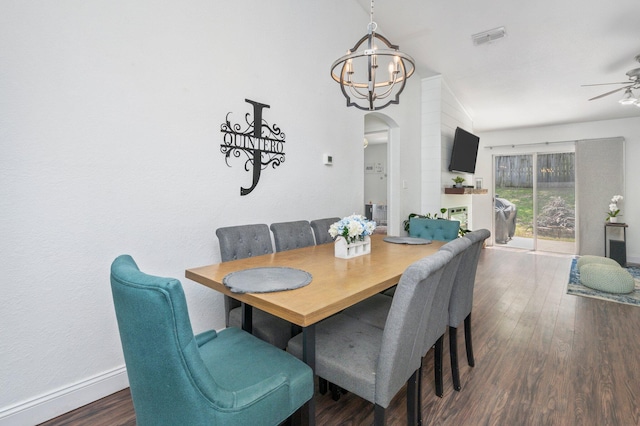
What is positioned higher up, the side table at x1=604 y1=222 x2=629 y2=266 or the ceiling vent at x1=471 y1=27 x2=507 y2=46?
the ceiling vent at x1=471 y1=27 x2=507 y2=46

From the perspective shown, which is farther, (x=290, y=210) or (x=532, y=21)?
(x=532, y=21)

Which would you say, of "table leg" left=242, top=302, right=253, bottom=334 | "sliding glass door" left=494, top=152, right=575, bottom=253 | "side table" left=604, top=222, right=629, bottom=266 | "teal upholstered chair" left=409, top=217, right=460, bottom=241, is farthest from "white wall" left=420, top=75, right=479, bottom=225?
"table leg" left=242, top=302, right=253, bottom=334

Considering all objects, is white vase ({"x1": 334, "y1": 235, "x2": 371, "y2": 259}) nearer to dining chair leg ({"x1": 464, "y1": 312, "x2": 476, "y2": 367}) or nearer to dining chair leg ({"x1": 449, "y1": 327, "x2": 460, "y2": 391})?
dining chair leg ({"x1": 449, "y1": 327, "x2": 460, "y2": 391})

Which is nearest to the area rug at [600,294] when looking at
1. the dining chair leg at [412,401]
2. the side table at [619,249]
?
the side table at [619,249]

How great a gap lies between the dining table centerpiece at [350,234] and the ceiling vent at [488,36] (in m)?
3.19

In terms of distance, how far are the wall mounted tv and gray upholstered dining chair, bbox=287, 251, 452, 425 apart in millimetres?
4440

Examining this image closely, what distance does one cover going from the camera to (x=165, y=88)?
6.99 feet

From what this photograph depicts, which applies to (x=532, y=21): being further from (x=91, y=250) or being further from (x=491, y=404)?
(x=91, y=250)

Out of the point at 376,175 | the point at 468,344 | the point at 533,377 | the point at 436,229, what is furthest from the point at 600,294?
the point at 376,175

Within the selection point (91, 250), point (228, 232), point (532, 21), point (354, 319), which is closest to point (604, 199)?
point (532, 21)

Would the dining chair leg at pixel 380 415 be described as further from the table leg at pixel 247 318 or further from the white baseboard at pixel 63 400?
the white baseboard at pixel 63 400

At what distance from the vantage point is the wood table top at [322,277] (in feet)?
3.96

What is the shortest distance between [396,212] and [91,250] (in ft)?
12.6

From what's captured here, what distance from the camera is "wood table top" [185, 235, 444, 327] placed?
121 centimetres
